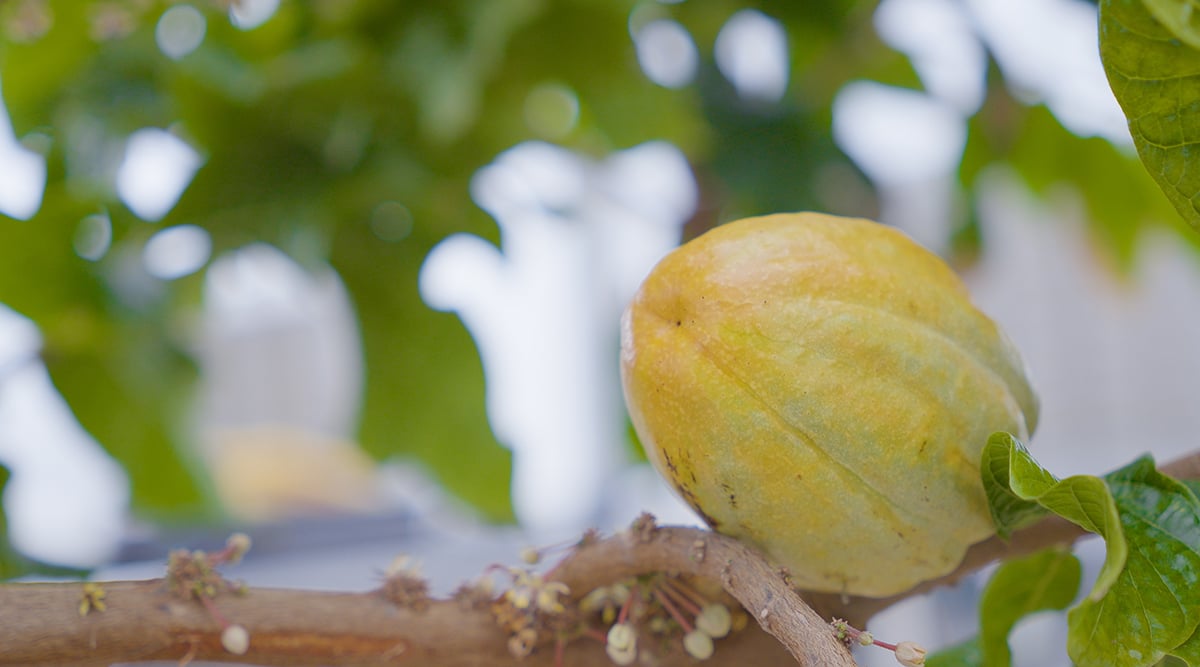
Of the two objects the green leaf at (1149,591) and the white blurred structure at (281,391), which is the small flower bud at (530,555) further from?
the white blurred structure at (281,391)

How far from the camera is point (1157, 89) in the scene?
228 mm

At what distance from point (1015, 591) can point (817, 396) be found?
0.14 metres

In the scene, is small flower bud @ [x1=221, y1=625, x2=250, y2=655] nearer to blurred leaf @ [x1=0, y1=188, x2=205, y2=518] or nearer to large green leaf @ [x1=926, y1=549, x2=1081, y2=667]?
large green leaf @ [x1=926, y1=549, x2=1081, y2=667]

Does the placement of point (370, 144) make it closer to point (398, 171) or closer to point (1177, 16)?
point (398, 171)

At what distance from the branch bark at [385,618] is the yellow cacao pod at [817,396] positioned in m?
0.02

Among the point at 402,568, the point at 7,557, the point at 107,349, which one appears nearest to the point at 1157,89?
the point at 402,568

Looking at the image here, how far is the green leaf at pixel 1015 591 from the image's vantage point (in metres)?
0.34

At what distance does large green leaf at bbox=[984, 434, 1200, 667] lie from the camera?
236 millimetres

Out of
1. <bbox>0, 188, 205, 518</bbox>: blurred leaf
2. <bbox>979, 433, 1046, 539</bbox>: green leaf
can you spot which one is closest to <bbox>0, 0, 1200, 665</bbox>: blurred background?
<bbox>0, 188, 205, 518</bbox>: blurred leaf

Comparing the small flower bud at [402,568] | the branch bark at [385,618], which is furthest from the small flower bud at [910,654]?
the small flower bud at [402,568]

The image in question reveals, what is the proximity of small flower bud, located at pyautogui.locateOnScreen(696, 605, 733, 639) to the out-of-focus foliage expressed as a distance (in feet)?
1.24

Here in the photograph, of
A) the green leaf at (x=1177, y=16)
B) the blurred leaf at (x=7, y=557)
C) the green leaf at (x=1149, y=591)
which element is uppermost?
the green leaf at (x=1177, y=16)

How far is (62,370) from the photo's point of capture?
2.31 feet

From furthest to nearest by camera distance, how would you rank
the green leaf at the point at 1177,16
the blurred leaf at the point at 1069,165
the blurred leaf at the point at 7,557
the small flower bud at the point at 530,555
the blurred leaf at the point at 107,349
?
the blurred leaf at the point at 1069,165 → the blurred leaf at the point at 107,349 → the blurred leaf at the point at 7,557 → the small flower bud at the point at 530,555 → the green leaf at the point at 1177,16
